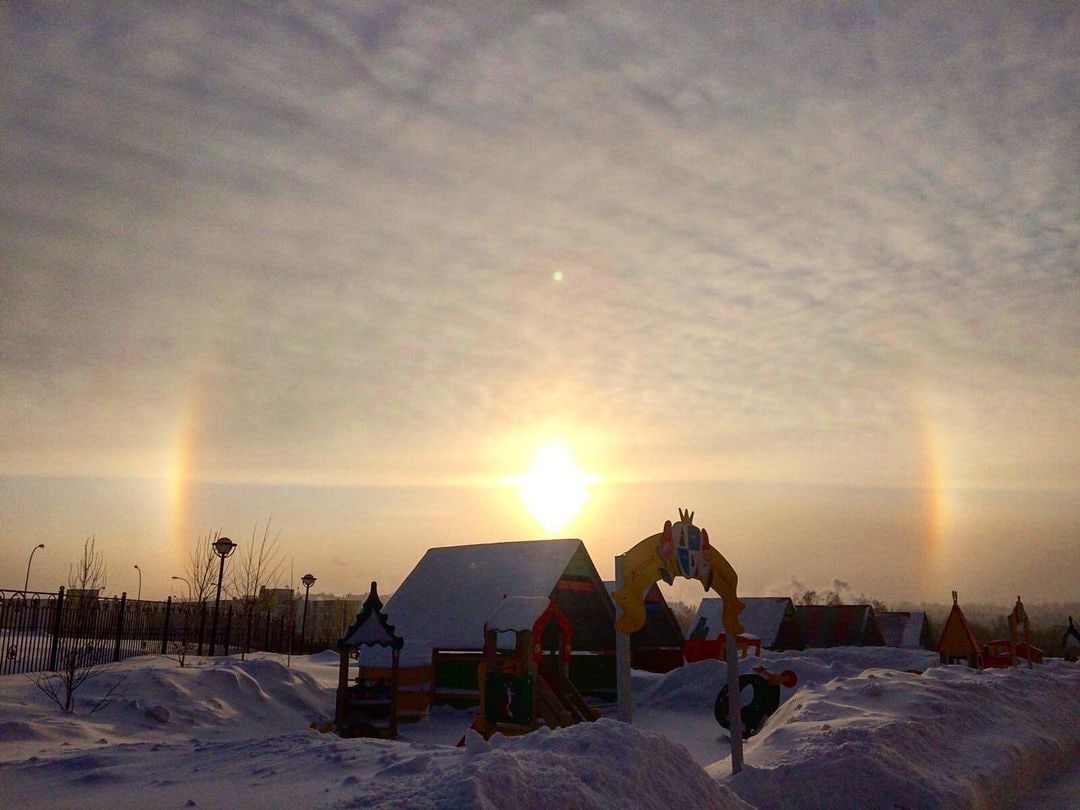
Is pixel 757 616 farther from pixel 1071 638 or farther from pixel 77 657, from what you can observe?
pixel 77 657

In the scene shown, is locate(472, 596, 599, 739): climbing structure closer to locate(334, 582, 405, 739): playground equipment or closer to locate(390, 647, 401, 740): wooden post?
locate(390, 647, 401, 740): wooden post

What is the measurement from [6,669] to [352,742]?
14193 millimetres

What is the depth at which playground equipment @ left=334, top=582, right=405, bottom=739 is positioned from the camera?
18.0 metres

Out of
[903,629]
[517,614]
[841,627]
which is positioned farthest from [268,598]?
[903,629]

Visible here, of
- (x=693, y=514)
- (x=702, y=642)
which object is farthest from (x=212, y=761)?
(x=702, y=642)

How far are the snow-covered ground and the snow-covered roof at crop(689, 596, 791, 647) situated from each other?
19.8 m

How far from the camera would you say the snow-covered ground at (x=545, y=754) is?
7.48 metres

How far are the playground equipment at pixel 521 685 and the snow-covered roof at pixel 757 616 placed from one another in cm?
2239

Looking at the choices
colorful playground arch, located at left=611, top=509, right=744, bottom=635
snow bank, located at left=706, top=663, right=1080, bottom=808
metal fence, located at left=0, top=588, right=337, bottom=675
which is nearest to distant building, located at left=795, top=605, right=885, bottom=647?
snow bank, located at left=706, top=663, right=1080, bottom=808

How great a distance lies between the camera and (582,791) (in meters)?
7.15

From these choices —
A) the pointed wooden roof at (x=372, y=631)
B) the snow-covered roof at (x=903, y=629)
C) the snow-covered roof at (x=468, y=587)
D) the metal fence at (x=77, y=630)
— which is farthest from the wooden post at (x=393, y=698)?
the snow-covered roof at (x=903, y=629)

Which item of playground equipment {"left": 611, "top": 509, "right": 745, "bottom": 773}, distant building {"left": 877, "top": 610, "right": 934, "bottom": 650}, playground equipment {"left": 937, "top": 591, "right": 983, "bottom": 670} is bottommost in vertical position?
distant building {"left": 877, "top": 610, "right": 934, "bottom": 650}

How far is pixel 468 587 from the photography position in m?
26.0

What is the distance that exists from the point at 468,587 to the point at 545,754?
18439 millimetres
